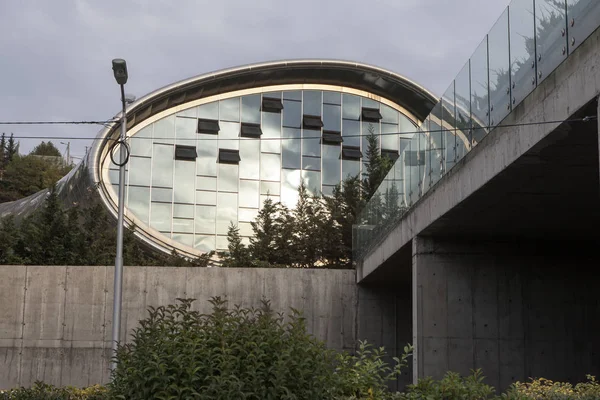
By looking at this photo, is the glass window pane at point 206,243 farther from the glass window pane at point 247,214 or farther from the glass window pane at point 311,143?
the glass window pane at point 311,143

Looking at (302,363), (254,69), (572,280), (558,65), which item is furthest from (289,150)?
(302,363)

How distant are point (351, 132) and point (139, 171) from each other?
1150cm

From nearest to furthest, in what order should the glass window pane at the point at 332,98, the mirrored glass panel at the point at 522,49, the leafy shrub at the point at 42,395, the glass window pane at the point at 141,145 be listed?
the mirrored glass panel at the point at 522,49 < the leafy shrub at the point at 42,395 < the glass window pane at the point at 141,145 < the glass window pane at the point at 332,98

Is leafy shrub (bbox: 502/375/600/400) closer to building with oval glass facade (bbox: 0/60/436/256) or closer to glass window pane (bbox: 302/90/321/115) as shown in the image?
building with oval glass facade (bbox: 0/60/436/256)

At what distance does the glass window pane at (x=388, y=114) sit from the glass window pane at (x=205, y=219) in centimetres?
1106

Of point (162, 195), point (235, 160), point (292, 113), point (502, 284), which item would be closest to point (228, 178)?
point (235, 160)

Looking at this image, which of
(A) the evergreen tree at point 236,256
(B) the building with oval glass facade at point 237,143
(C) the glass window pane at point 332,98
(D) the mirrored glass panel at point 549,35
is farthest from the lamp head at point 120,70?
(C) the glass window pane at point 332,98

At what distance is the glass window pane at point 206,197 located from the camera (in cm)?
4028

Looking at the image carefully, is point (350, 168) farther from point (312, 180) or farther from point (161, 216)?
point (161, 216)

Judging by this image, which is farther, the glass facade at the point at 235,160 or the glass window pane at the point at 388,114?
the glass window pane at the point at 388,114

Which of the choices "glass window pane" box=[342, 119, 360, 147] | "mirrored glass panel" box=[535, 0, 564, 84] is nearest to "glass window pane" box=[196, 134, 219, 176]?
"glass window pane" box=[342, 119, 360, 147]

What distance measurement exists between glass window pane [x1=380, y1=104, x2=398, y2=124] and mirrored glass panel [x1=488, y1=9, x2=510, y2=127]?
31.0 m

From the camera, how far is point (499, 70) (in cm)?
1226

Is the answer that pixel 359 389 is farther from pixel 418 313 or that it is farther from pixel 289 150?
pixel 289 150
